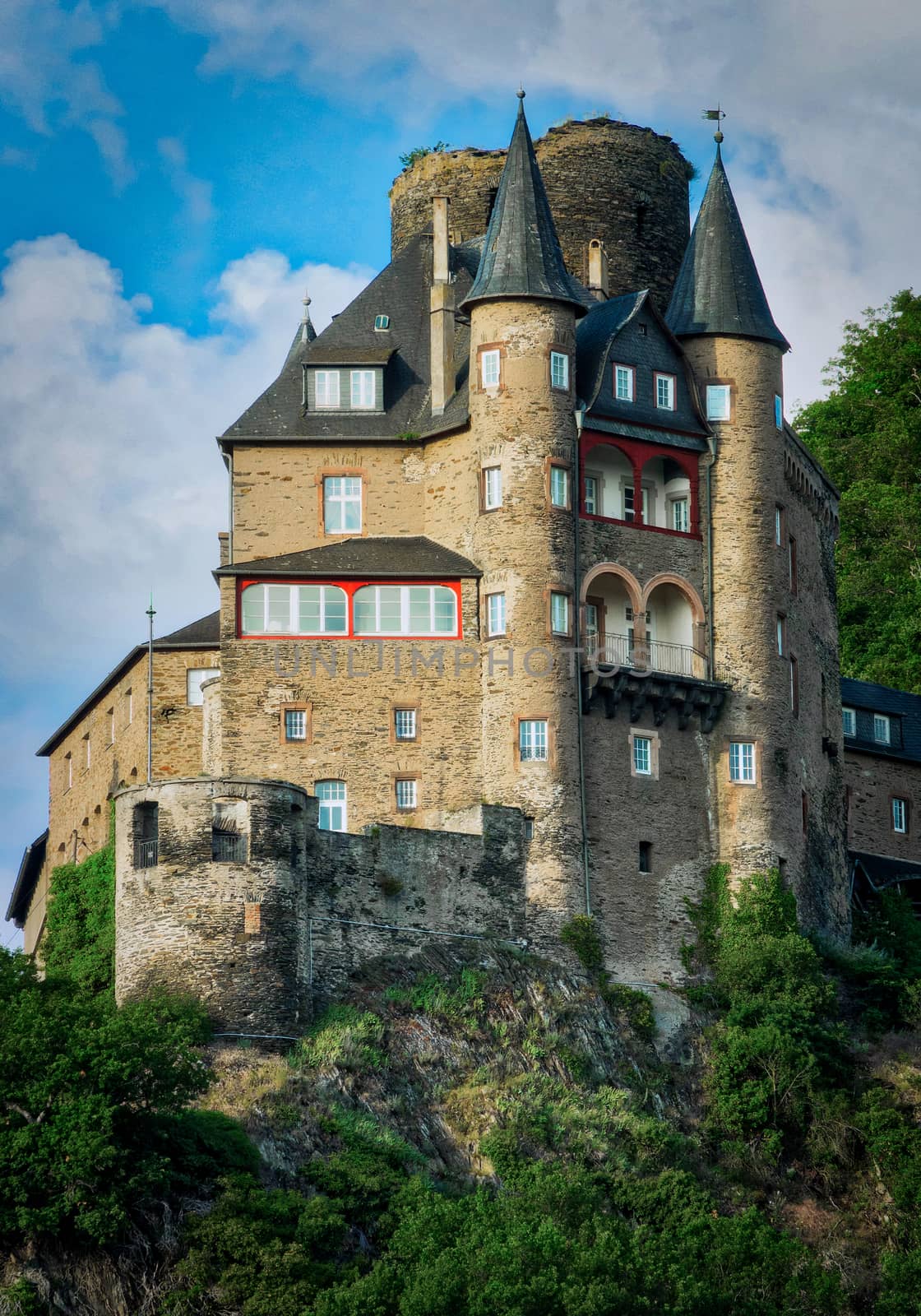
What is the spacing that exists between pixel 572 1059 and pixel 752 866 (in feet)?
27.3

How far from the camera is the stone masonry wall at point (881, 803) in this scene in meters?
84.0

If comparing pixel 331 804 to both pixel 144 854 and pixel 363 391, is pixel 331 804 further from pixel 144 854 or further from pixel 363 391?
pixel 363 391

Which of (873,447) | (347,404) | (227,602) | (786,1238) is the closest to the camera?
(786,1238)

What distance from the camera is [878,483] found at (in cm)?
10181

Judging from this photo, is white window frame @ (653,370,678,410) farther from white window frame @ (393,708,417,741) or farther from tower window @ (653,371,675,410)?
white window frame @ (393,708,417,741)

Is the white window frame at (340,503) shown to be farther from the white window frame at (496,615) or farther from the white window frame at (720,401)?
the white window frame at (720,401)

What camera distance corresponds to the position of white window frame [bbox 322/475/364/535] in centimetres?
7444

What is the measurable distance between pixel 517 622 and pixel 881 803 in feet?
60.3

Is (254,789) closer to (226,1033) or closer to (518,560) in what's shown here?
(226,1033)

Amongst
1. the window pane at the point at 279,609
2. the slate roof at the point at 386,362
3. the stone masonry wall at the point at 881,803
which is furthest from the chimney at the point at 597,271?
the window pane at the point at 279,609

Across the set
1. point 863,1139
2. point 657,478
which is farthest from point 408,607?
point 863,1139

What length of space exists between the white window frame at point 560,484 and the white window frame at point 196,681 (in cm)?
960

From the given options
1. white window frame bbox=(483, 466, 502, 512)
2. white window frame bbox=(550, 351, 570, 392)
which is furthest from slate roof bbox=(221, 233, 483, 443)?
white window frame bbox=(550, 351, 570, 392)

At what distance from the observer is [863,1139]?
67500 mm
